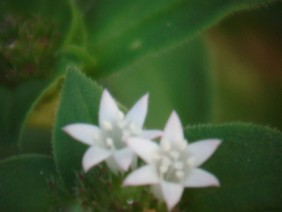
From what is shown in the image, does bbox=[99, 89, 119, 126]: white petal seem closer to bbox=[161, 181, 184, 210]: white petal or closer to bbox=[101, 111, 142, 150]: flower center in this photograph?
bbox=[101, 111, 142, 150]: flower center

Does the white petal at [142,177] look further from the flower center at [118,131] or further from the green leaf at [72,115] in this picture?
the green leaf at [72,115]

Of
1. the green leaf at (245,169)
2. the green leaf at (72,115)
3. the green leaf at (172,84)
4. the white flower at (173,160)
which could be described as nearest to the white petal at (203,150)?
the white flower at (173,160)

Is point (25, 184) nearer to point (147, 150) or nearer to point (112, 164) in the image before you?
point (112, 164)

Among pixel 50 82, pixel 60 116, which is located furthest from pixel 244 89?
pixel 60 116

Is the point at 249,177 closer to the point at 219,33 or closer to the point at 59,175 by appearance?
the point at 59,175

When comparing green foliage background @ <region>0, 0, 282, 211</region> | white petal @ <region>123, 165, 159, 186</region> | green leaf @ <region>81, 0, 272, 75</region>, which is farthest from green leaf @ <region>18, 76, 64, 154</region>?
white petal @ <region>123, 165, 159, 186</region>

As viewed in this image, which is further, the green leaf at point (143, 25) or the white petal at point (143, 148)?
the green leaf at point (143, 25)
